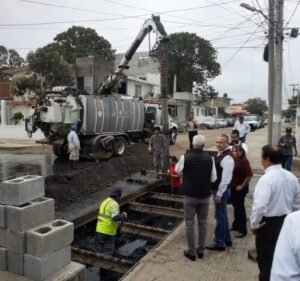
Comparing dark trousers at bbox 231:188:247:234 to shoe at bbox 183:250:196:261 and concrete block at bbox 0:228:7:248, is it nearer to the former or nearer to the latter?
shoe at bbox 183:250:196:261

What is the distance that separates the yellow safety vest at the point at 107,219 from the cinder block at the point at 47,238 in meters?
2.08

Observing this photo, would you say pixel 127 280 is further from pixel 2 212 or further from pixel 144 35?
pixel 144 35

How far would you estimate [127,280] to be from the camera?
4.87m

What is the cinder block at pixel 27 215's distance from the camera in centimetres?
444

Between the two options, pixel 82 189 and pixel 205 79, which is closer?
pixel 82 189

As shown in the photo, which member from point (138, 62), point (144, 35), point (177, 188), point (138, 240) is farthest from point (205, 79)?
point (138, 240)

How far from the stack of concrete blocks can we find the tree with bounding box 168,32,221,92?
4525 cm

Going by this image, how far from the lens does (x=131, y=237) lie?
8234 mm

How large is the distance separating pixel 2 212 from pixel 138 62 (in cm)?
4964

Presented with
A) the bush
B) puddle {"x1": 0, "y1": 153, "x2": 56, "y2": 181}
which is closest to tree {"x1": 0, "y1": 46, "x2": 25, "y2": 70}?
the bush

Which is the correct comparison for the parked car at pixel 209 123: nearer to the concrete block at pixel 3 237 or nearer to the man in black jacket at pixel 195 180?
the man in black jacket at pixel 195 180

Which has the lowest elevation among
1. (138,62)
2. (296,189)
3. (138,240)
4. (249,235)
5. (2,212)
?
(138,240)

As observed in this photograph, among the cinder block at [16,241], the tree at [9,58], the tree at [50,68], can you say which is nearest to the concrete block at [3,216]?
the cinder block at [16,241]

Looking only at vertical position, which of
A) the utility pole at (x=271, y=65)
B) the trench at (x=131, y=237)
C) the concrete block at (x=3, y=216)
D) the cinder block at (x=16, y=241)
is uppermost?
the utility pole at (x=271, y=65)
